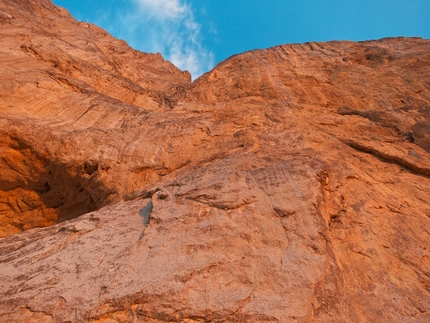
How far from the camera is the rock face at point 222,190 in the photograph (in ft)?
17.9

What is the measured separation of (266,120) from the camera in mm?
12367

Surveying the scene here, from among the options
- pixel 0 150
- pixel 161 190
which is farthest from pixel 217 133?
pixel 0 150

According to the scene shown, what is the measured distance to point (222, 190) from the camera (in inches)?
292

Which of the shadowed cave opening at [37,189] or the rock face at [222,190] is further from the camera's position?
the shadowed cave opening at [37,189]

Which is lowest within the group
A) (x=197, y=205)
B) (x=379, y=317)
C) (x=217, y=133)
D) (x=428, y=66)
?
(x=379, y=317)

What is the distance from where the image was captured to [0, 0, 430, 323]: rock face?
17.9ft

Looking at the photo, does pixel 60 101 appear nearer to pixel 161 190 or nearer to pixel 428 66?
pixel 161 190

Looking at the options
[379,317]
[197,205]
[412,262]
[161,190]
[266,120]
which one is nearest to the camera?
[379,317]

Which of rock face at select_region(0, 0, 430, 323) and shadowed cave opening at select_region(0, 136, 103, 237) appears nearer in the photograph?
rock face at select_region(0, 0, 430, 323)

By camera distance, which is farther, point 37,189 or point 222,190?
point 37,189

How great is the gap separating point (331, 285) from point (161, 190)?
4412 mm

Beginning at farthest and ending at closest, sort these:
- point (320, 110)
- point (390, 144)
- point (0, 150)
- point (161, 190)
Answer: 1. point (320, 110)
2. point (0, 150)
3. point (390, 144)
4. point (161, 190)

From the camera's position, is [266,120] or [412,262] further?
[266,120]

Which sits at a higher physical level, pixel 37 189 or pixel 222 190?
pixel 222 190
